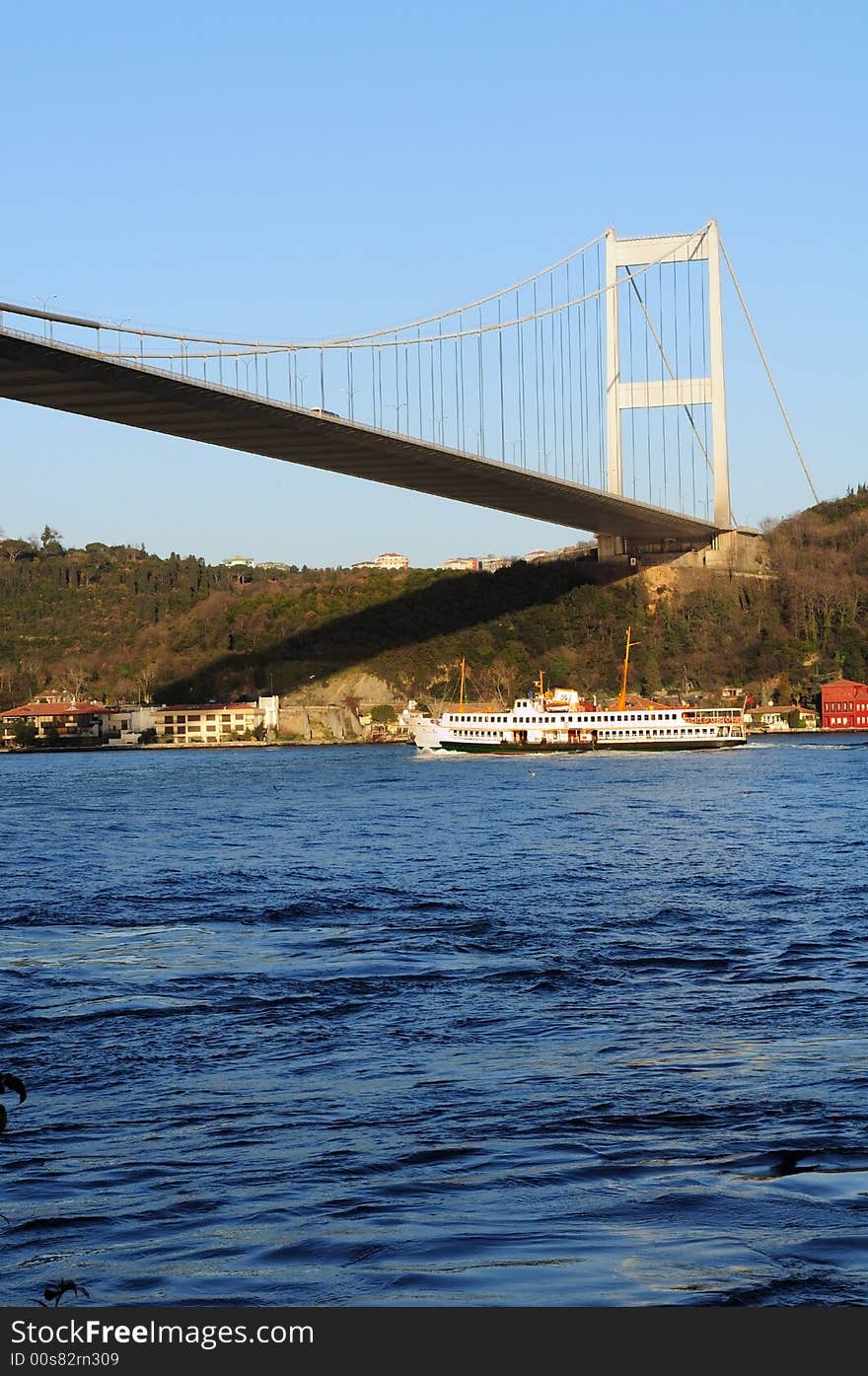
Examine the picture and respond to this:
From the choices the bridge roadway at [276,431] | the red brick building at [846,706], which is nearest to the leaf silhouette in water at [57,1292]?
the bridge roadway at [276,431]

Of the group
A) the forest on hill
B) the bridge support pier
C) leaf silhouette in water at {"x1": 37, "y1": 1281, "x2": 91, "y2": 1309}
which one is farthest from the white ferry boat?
leaf silhouette in water at {"x1": 37, "y1": 1281, "x2": 91, "y2": 1309}

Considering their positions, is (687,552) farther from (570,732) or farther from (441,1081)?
(441,1081)

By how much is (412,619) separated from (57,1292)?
59.0 m

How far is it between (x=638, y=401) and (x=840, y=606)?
15346mm

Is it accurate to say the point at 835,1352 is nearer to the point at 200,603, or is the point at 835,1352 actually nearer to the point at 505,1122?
the point at 505,1122

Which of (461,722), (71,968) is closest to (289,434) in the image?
(461,722)

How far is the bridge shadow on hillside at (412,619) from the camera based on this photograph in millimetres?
62500

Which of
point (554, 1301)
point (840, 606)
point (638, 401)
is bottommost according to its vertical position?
point (554, 1301)

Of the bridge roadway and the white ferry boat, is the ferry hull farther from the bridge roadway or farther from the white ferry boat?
the bridge roadway

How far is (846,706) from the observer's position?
5625 cm

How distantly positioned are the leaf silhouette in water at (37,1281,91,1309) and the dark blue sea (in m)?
0.05

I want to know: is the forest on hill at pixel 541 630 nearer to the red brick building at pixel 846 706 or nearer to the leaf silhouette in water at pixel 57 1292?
the red brick building at pixel 846 706

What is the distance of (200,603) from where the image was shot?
74688 millimetres

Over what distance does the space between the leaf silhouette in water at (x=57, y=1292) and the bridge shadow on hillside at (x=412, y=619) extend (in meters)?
56.4
